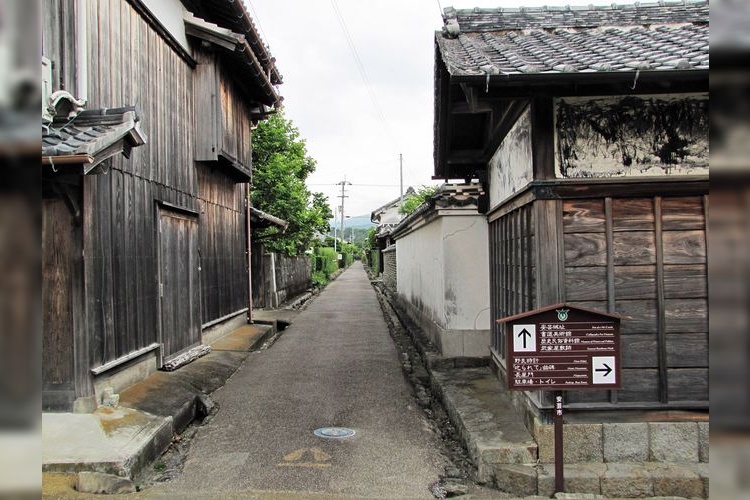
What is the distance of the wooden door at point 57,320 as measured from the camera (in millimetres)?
6316

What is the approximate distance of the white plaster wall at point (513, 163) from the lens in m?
6.21

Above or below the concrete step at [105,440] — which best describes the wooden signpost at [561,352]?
above

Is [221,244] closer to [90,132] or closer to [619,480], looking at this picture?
[90,132]

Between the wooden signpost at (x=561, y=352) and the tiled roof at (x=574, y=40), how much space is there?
2408 mm

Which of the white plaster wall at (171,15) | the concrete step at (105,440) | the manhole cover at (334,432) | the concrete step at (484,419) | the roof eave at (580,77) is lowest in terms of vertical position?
the manhole cover at (334,432)

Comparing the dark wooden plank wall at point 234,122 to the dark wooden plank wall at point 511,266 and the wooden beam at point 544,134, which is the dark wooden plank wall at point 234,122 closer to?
the dark wooden plank wall at point 511,266

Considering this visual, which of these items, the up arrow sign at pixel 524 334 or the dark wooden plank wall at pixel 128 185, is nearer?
the up arrow sign at pixel 524 334

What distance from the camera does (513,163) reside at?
23.4ft

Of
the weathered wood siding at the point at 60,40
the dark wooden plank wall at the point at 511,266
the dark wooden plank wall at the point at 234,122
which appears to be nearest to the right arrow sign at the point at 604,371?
the dark wooden plank wall at the point at 511,266

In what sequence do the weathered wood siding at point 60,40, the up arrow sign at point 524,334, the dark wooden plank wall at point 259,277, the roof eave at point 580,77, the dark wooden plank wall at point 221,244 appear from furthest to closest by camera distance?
the dark wooden plank wall at point 259,277 < the dark wooden plank wall at point 221,244 < the weathered wood siding at point 60,40 < the up arrow sign at point 524,334 < the roof eave at point 580,77

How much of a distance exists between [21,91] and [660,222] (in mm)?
5992

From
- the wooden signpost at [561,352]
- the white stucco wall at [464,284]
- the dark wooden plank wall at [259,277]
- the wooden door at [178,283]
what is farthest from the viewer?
the dark wooden plank wall at [259,277]

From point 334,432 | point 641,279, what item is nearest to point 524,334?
point 641,279

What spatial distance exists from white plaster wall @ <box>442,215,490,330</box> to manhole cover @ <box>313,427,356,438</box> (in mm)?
3557
